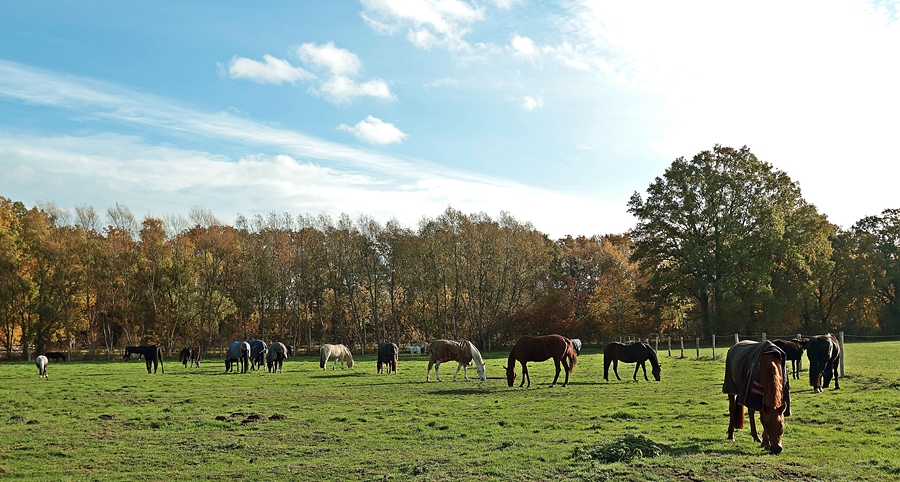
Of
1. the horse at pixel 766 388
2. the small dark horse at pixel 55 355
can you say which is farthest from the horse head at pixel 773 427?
the small dark horse at pixel 55 355

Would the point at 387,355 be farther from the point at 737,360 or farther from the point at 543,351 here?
the point at 737,360

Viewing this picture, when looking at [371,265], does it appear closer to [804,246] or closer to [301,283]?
[301,283]

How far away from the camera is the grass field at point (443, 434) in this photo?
881cm

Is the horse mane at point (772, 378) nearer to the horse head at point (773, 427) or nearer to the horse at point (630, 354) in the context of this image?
the horse head at point (773, 427)

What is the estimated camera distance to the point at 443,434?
1191 centimetres

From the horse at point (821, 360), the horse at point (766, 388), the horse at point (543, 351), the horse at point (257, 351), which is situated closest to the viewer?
the horse at point (766, 388)

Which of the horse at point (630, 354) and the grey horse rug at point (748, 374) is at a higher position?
the grey horse rug at point (748, 374)

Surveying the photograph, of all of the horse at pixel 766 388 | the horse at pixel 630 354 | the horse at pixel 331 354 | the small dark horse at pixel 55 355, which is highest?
the horse at pixel 766 388

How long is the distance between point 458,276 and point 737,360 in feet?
166

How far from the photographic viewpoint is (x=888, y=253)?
225ft

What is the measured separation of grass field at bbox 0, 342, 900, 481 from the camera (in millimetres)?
8812

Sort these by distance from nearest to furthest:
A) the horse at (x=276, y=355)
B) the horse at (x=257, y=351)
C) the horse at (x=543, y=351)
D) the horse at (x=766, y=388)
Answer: the horse at (x=766, y=388), the horse at (x=543, y=351), the horse at (x=276, y=355), the horse at (x=257, y=351)

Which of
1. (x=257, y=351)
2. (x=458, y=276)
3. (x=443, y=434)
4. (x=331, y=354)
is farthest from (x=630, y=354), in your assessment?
(x=458, y=276)

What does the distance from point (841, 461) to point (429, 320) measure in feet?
199
